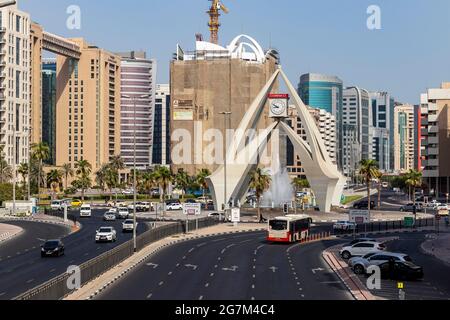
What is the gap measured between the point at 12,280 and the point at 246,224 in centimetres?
5648

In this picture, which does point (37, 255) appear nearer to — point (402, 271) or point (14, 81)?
point (402, 271)

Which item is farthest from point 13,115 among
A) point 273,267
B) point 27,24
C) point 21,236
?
point 273,267

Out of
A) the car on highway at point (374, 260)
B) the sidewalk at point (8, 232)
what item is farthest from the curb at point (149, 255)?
the sidewalk at point (8, 232)

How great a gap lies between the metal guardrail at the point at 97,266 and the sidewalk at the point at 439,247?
21821mm

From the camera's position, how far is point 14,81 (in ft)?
619

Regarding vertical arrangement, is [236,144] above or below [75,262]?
above

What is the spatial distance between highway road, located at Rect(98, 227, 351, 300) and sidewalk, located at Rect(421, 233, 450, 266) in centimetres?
842

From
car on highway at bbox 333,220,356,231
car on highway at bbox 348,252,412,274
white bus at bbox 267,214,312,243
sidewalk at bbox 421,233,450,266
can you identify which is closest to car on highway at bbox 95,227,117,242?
white bus at bbox 267,214,312,243

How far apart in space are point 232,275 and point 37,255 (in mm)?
19262

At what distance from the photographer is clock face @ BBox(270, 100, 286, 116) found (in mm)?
124875

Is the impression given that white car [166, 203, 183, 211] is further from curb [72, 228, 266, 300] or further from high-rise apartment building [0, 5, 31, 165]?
high-rise apartment building [0, 5, 31, 165]
